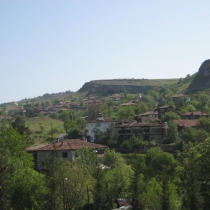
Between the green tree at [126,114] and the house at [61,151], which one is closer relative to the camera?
the house at [61,151]

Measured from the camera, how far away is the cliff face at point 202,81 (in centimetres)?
12169

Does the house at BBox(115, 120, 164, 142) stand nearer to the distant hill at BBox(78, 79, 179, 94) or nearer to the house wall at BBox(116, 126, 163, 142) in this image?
the house wall at BBox(116, 126, 163, 142)

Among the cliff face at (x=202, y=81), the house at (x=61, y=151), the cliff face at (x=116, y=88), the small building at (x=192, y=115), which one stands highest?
the cliff face at (x=202, y=81)

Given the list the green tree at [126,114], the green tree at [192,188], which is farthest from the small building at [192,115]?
the green tree at [192,188]

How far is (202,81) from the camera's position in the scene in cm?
12800

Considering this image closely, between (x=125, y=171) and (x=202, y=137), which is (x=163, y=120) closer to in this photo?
(x=202, y=137)

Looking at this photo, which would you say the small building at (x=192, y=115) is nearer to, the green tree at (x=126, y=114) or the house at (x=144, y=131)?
the green tree at (x=126, y=114)

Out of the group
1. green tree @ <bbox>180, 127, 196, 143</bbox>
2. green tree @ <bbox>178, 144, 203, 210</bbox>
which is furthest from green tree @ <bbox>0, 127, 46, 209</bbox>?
green tree @ <bbox>180, 127, 196, 143</bbox>

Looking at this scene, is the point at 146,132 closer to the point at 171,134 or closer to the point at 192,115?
the point at 171,134

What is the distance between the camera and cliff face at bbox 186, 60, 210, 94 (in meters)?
122

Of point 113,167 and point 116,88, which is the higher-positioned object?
point 116,88

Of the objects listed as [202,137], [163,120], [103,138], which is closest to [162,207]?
[202,137]

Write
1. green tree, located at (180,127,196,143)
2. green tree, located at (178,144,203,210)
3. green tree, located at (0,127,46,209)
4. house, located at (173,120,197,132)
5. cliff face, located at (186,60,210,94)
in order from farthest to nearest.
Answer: cliff face, located at (186,60,210,94), house, located at (173,120,197,132), green tree, located at (180,127,196,143), green tree, located at (0,127,46,209), green tree, located at (178,144,203,210)

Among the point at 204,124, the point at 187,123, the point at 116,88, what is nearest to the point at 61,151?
the point at 204,124
